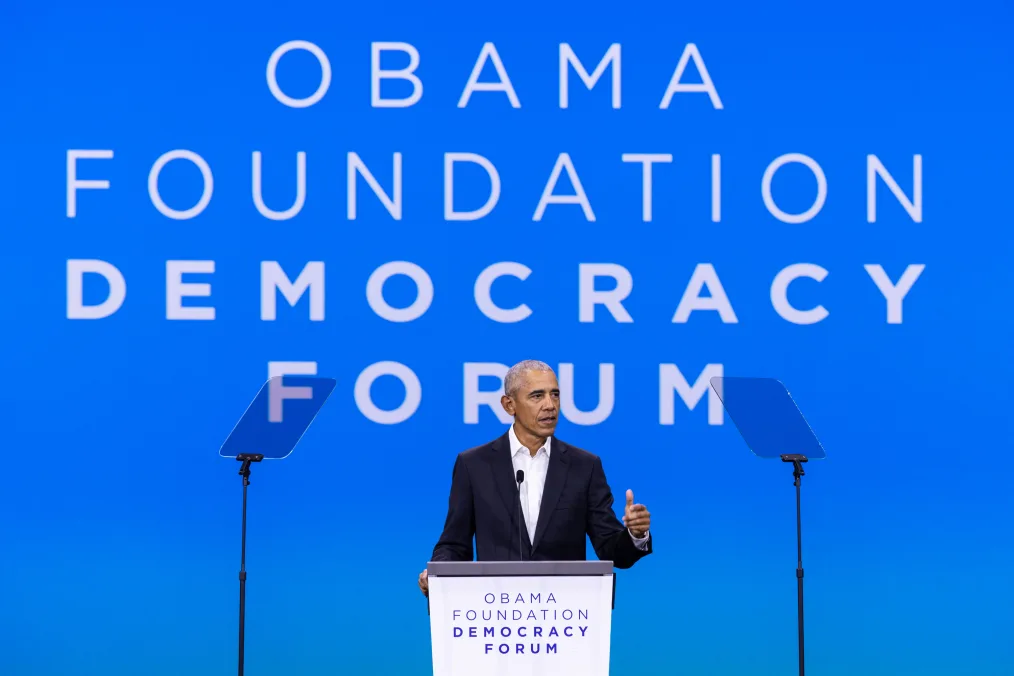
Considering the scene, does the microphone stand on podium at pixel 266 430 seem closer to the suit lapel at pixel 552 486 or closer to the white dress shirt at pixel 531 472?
the white dress shirt at pixel 531 472

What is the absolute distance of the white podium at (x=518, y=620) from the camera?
2.91 metres

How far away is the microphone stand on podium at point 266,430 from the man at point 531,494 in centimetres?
68

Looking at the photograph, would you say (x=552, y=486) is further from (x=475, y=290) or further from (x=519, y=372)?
(x=475, y=290)

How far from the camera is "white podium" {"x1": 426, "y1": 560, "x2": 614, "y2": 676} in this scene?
2912 millimetres

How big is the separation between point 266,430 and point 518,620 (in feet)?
4.64

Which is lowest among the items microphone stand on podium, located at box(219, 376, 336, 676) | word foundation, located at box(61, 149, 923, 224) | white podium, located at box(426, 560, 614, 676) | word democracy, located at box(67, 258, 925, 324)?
white podium, located at box(426, 560, 614, 676)

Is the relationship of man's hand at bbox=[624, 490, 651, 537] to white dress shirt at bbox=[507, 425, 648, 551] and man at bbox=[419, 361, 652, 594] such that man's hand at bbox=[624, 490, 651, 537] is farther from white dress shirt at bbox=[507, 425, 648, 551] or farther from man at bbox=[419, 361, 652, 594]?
white dress shirt at bbox=[507, 425, 648, 551]

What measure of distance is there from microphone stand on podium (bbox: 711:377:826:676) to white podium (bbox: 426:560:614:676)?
4.02 feet

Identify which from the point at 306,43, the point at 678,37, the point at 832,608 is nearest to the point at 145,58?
the point at 306,43

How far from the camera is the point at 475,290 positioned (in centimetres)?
486

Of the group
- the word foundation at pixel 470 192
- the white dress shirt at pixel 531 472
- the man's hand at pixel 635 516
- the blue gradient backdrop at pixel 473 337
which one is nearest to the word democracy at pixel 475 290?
the blue gradient backdrop at pixel 473 337

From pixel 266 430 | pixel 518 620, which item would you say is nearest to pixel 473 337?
pixel 266 430

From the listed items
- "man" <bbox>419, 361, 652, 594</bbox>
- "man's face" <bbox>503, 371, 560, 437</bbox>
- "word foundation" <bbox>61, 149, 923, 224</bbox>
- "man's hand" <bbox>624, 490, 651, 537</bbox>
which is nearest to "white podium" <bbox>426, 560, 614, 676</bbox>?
"man's hand" <bbox>624, 490, 651, 537</bbox>

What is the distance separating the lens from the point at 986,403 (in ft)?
16.0
